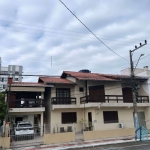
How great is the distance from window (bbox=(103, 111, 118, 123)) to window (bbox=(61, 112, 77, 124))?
11.3ft

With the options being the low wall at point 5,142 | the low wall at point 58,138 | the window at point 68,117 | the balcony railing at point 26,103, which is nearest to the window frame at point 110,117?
the window at point 68,117

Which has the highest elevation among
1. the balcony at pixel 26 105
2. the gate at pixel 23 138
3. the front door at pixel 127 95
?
the front door at pixel 127 95

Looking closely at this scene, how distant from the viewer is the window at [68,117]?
63.4ft

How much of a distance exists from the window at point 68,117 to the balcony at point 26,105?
9.03 ft

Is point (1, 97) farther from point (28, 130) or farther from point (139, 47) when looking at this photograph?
point (139, 47)

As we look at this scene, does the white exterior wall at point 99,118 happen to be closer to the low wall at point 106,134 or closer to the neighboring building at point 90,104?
the neighboring building at point 90,104

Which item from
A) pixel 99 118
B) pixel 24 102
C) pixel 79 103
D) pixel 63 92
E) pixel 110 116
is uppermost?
pixel 63 92

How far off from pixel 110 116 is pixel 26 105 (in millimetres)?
9266

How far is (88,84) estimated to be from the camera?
19.9 meters

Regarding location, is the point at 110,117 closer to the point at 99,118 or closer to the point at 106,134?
the point at 99,118

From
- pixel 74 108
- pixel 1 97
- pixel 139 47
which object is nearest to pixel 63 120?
pixel 74 108

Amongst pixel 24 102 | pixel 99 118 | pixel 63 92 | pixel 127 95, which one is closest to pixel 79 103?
pixel 63 92

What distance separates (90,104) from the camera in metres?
17.8

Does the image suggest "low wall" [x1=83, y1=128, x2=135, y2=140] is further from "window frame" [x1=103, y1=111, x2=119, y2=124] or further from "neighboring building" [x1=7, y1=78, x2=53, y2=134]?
"neighboring building" [x1=7, y1=78, x2=53, y2=134]
